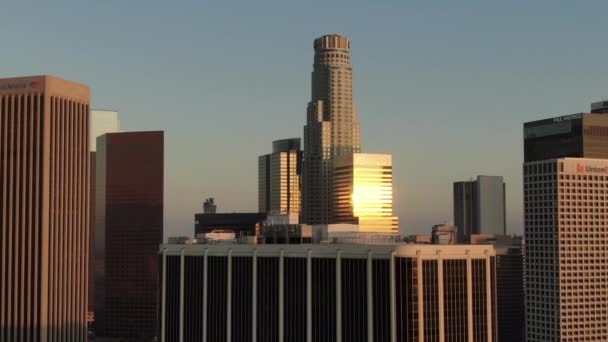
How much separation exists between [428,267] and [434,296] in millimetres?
6234

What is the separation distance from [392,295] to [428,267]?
969 centimetres

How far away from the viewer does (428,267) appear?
198875 mm

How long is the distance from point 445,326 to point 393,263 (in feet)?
58.0

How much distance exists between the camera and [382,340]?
19975 centimetres

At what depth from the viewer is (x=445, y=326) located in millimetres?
199625

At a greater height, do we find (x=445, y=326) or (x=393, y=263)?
(x=393, y=263)

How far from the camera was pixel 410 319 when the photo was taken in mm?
196250

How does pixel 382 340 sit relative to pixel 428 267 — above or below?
below

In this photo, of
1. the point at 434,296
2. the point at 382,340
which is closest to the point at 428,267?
the point at 434,296

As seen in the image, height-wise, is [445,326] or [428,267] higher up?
[428,267]

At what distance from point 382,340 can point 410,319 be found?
825cm

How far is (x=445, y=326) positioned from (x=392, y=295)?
13.4 metres

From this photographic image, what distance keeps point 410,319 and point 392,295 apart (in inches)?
244

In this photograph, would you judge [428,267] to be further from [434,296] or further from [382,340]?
[382,340]
